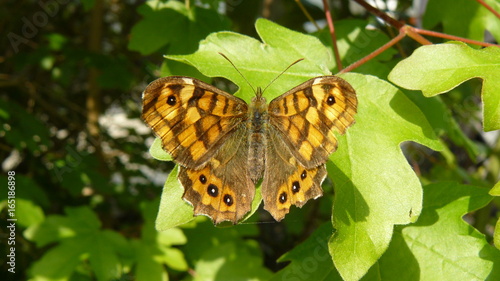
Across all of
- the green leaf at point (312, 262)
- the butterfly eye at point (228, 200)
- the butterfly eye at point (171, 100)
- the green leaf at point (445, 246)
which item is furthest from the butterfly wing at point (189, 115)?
the green leaf at point (445, 246)

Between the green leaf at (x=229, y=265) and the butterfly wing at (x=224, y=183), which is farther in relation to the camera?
the green leaf at (x=229, y=265)

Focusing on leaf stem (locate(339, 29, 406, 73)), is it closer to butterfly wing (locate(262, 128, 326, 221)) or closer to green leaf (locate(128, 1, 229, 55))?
butterfly wing (locate(262, 128, 326, 221))

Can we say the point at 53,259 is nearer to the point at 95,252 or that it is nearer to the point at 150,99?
the point at 95,252

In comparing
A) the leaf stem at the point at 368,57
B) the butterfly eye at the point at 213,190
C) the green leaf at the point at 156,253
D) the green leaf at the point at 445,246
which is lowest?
the green leaf at the point at 156,253

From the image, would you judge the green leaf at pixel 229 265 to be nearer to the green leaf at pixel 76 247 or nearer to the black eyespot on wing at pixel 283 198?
the green leaf at pixel 76 247

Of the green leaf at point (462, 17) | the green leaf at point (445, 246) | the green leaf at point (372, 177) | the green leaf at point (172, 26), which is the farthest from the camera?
the green leaf at point (172, 26)

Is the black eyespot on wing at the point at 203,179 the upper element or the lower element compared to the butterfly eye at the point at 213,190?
upper

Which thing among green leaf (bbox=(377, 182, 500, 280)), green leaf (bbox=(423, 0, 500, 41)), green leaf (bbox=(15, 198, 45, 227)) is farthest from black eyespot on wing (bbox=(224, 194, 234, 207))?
green leaf (bbox=(15, 198, 45, 227))
